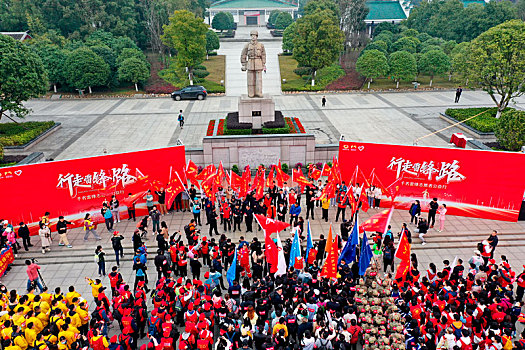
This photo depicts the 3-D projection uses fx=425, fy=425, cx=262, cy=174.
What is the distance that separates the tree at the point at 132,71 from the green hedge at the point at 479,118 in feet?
98.4

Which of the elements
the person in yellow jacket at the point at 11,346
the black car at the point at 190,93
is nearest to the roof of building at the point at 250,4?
the black car at the point at 190,93

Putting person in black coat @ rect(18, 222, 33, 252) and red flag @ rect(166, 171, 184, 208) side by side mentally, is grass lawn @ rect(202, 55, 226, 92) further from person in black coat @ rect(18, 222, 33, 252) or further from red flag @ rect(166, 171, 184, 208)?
person in black coat @ rect(18, 222, 33, 252)

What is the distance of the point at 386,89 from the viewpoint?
45156 mm

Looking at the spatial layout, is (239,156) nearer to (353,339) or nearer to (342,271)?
(342,271)

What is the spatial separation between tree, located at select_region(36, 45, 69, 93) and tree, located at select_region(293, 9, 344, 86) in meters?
24.3

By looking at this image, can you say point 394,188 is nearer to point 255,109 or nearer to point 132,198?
point 255,109

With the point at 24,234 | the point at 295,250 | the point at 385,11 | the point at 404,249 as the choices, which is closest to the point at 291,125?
the point at 295,250

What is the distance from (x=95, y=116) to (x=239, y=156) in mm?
18259

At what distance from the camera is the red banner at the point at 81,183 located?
17.9 m

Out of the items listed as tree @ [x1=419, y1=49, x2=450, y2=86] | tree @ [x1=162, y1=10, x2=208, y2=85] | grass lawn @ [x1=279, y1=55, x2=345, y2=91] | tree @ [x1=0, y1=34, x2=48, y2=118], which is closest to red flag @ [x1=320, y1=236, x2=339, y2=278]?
tree @ [x1=0, y1=34, x2=48, y2=118]

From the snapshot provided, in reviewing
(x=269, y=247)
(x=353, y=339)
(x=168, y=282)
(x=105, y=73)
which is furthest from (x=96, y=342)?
(x=105, y=73)

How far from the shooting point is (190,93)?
42344mm

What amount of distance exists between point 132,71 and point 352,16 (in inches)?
1156

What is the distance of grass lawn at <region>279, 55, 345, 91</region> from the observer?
46.0 m
